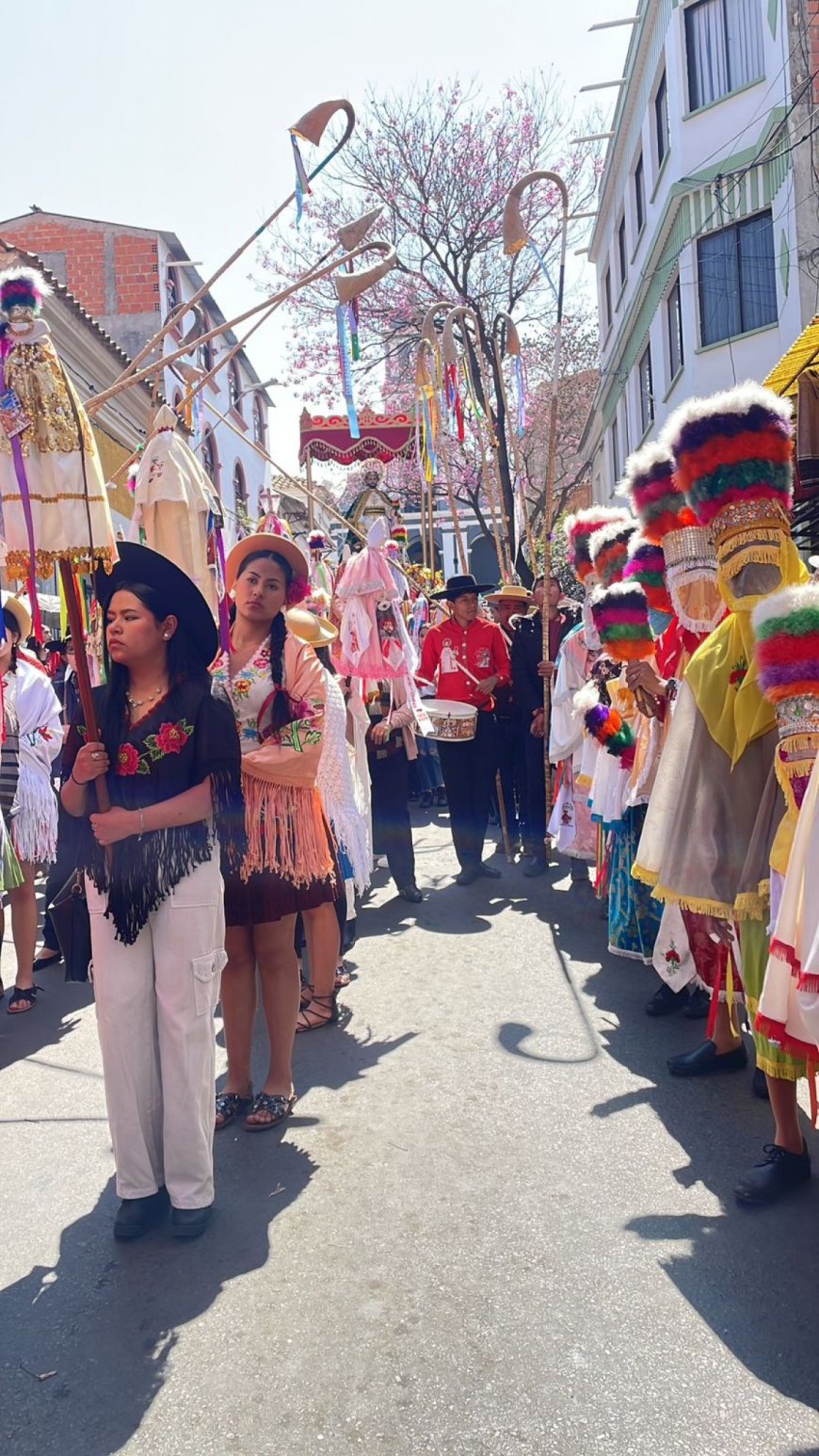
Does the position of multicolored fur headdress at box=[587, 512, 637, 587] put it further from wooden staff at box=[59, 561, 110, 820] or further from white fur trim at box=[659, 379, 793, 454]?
wooden staff at box=[59, 561, 110, 820]

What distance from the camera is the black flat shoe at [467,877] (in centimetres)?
753

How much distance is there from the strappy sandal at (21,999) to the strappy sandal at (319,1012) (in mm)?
1443

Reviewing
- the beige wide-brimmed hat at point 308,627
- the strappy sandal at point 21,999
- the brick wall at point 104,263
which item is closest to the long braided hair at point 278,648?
the beige wide-brimmed hat at point 308,627

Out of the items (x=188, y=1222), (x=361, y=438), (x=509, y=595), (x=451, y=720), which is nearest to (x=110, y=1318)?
(x=188, y=1222)

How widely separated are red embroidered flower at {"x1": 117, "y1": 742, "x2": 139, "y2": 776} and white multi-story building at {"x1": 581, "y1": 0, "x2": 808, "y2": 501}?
1066 centimetres

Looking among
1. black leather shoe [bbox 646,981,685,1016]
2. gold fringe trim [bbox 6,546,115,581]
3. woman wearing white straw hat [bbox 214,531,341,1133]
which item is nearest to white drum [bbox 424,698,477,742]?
black leather shoe [bbox 646,981,685,1016]

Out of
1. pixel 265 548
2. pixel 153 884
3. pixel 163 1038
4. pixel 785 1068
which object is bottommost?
pixel 785 1068

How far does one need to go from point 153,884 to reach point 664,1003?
263 cm

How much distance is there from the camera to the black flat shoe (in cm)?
753

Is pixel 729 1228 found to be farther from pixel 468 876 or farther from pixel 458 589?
pixel 458 589

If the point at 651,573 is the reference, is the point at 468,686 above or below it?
below

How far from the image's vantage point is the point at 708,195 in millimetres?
14602

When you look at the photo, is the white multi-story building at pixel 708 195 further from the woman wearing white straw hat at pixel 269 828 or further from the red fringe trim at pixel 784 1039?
the red fringe trim at pixel 784 1039

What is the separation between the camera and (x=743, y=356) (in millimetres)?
13992
